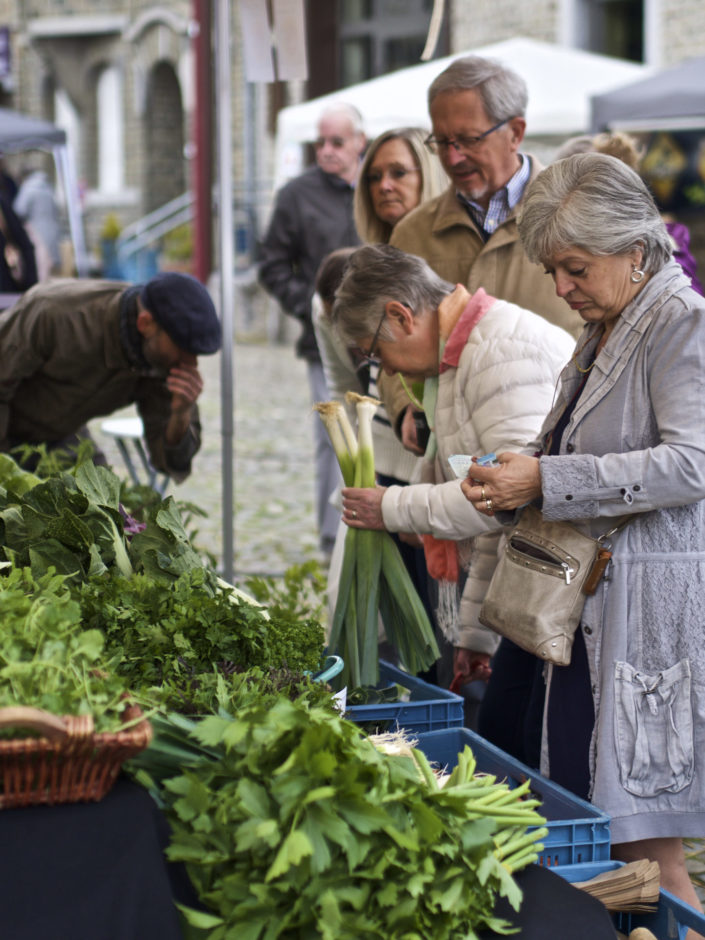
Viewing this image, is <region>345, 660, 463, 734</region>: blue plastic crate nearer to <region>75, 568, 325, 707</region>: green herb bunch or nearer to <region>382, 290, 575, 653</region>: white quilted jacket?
<region>75, 568, 325, 707</region>: green herb bunch

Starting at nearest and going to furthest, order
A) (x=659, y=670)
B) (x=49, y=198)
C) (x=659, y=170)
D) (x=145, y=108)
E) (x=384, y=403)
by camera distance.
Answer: (x=659, y=670) < (x=384, y=403) < (x=659, y=170) < (x=49, y=198) < (x=145, y=108)

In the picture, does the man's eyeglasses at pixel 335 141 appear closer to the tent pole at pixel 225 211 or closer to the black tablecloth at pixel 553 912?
the tent pole at pixel 225 211

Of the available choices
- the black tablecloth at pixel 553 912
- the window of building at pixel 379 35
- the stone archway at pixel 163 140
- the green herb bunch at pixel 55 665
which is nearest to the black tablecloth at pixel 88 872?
the green herb bunch at pixel 55 665

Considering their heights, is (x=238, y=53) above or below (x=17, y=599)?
above

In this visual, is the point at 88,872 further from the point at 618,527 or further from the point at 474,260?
the point at 474,260

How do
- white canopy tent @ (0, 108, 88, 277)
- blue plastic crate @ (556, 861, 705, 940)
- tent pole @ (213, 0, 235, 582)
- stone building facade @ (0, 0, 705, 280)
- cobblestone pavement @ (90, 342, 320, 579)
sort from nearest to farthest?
blue plastic crate @ (556, 861, 705, 940) → tent pole @ (213, 0, 235, 582) → cobblestone pavement @ (90, 342, 320, 579) → white canopy tent @ (0, 108, 88, 277) → stone building facade @ (0, 0, 705, 280)

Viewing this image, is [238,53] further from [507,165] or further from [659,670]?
[659,670]

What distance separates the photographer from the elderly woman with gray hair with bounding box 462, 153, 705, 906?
233 centimetres

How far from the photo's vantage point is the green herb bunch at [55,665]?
1.61 m

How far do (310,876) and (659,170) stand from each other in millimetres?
9547

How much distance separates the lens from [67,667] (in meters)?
1.67

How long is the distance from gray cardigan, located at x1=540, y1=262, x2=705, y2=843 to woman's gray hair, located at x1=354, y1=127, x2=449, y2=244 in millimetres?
1951

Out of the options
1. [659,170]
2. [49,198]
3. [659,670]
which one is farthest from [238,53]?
[659,670]

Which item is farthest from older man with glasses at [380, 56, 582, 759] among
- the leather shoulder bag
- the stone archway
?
the stone archway
